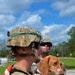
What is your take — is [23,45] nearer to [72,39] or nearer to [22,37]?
[22,37]

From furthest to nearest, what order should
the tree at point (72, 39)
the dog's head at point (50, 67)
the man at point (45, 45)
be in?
the tree at point (72, 39), the man at point (45, 45), the dog's head at point (50, 67)

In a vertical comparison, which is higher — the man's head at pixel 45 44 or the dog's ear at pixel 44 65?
the man's head at pixel 45 44

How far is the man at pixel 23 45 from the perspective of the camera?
2559 millimetres

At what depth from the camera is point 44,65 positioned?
450 centimetres

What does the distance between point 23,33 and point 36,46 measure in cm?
19

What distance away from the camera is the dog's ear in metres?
4.38

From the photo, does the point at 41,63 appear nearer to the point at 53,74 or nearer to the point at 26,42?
the point at 53,74

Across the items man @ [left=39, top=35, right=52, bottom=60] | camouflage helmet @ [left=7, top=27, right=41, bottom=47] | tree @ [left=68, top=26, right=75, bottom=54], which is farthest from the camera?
tree @ [left=68, top=26, right=75, bottom=54]

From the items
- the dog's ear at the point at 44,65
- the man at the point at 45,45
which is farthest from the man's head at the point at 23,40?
the man at the point at 45,45

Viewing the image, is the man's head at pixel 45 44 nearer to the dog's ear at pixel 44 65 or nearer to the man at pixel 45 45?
the man at pixel 45 45

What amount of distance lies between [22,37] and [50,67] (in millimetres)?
2096

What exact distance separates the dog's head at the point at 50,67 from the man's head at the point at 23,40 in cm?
160

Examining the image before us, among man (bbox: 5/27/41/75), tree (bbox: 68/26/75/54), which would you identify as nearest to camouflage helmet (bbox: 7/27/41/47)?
man (bbox: 5/27/41/75)

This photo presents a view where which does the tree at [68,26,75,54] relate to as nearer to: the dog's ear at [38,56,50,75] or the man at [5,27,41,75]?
the dog's ear at [38,56,50,75]
